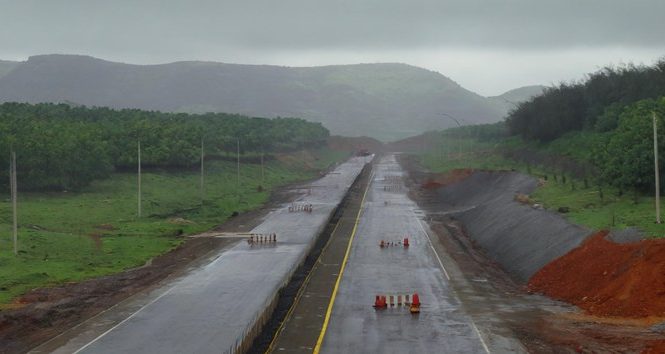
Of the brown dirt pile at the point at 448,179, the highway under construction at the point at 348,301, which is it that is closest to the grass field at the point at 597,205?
the highway under construction at the point at 348,301

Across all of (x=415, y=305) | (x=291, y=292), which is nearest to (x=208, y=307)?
(x=291, y=292)

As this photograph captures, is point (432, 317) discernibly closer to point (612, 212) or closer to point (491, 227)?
point (612, 212)

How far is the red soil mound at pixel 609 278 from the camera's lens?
32750 mm

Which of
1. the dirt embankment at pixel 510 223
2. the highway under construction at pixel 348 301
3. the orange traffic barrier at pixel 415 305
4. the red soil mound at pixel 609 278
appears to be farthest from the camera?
the dirt embankment at pixel 510 223

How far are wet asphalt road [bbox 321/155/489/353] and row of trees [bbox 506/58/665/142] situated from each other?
119 ft

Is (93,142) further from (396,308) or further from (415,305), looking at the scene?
(415,305)

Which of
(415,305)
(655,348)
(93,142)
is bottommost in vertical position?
(415,305)

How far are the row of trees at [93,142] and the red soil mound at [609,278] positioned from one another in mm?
51030

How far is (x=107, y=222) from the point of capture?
2709 inches

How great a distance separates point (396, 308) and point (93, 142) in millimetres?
62163

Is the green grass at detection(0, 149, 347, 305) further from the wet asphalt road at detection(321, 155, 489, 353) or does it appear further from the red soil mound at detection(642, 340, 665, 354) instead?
the red soil mound at detection(642, 340, 665, 354)

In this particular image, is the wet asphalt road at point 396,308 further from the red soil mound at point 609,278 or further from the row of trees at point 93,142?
the row of trees at point 93,142

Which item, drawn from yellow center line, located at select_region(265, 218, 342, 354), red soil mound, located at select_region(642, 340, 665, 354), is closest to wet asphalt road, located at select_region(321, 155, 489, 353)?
yellow center line, located at select_region(265, 218, 342, 354)

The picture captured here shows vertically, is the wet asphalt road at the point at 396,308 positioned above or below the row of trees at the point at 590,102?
below
